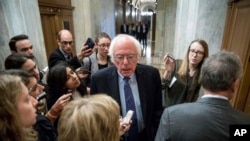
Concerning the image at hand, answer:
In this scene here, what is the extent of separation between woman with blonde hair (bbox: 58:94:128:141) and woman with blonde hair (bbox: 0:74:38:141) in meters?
0.20

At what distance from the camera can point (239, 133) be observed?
37.9 inches

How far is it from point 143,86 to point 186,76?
0.80 meters

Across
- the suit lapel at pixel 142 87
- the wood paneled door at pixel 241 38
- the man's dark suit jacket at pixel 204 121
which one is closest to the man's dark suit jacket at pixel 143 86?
the suit lapel at pixel 142 87

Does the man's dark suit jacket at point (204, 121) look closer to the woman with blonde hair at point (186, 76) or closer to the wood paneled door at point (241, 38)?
the woman with blonde hair at point (186, 76)

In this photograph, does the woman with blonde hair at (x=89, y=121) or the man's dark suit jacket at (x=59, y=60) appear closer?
the woman with blonde hair at (x=89, y=121)

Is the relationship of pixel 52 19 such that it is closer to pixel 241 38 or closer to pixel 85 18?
pixel 85 18

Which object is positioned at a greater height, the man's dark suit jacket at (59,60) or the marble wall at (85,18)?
the marble wall at (85,18)

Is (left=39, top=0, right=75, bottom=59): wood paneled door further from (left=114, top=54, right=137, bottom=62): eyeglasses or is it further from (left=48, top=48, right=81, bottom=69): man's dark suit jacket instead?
(left=114, top=54, right=137, bottom=62): eyeglasses

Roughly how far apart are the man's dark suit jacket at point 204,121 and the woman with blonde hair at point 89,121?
427mm

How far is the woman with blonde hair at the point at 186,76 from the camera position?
202 centimetres

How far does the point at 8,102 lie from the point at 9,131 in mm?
131

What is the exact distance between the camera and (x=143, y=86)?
5.10ft

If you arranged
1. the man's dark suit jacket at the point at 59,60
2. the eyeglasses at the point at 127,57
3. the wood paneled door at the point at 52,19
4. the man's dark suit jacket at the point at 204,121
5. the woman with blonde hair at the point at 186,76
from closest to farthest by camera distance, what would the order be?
the man's dark suit jacket at the point at 204,121 → the eyeglasses at the point at 127,57 → the woman with blonde hair at the point at 186,76 → the man's dark suit jacket at the point at 59,60 → the wood paneled door at the point at 52,19

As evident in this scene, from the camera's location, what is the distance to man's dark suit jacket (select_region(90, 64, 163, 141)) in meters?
1.54
